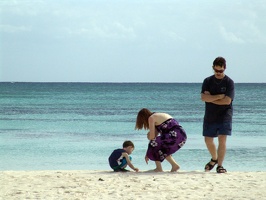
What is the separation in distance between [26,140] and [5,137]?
1107 millimetres

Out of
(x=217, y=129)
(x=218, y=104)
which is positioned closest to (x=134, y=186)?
(x=217, y=129)

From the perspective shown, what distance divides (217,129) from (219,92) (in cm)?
50

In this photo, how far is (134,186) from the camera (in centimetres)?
774

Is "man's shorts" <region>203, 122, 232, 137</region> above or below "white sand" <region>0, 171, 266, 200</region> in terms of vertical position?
above

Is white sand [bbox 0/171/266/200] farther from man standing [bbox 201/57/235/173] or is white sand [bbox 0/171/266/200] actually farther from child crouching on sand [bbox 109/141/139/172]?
man standing [bbox 201/57/235/173]

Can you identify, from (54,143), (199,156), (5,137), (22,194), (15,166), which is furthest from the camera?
(5,137)

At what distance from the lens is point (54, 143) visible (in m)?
15.9

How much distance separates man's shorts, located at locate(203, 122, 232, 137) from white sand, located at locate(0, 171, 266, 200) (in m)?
0.55

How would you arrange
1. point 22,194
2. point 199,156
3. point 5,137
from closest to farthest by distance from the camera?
point 22,194, point 199,156, point 5,137

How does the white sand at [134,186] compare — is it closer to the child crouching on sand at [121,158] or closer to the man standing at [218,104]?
the child crouching on sand at [121,158]

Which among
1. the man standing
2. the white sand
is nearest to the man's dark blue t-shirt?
the man standing

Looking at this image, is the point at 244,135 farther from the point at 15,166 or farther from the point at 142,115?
the point at 142,115

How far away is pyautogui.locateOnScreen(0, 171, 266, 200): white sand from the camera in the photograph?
7262 mm

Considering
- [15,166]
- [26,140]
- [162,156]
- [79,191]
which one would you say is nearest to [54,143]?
[26,140]
